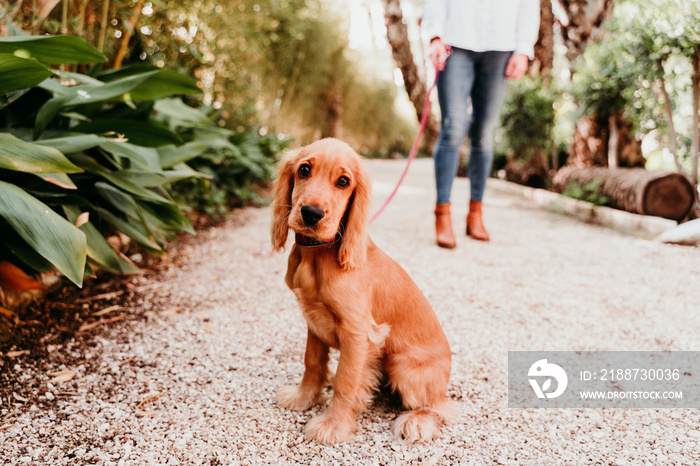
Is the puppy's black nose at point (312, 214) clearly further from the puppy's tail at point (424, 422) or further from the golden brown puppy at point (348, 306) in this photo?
the puppy's tail at point (424, 422)

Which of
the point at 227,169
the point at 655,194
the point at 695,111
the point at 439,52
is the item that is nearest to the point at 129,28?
the point at 227,169

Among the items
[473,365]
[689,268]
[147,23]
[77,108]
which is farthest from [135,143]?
[689,268]

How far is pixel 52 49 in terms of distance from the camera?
76.3 inches

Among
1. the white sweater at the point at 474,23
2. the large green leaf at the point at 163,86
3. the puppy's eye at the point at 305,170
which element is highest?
the white sweater at the point at 474,23

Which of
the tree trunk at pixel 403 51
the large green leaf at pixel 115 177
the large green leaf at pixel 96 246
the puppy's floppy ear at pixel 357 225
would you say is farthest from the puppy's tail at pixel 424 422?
the tree trunk at pixel 403 51

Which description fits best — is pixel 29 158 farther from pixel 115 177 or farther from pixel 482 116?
pixel 482 116

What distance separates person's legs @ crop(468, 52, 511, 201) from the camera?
3.30 meters

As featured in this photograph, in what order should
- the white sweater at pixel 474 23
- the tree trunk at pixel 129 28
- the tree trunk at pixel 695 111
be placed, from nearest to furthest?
the tree trunk at pixel 129 28, the white sweater at pixel 474 23, the tree trunk at pixel 695 111

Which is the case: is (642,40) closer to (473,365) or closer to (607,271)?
(607,271)

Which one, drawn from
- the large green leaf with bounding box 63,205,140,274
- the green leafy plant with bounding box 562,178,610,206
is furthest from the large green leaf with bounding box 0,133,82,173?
the green leafy plant with bounding box 562,178,610,206

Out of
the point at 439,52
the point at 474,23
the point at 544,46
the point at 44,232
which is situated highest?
the point at 544,46

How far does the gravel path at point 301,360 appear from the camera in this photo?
1.40 meters

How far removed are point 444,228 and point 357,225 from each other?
2244 millimetres

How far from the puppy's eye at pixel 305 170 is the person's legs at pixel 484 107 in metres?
2.42
